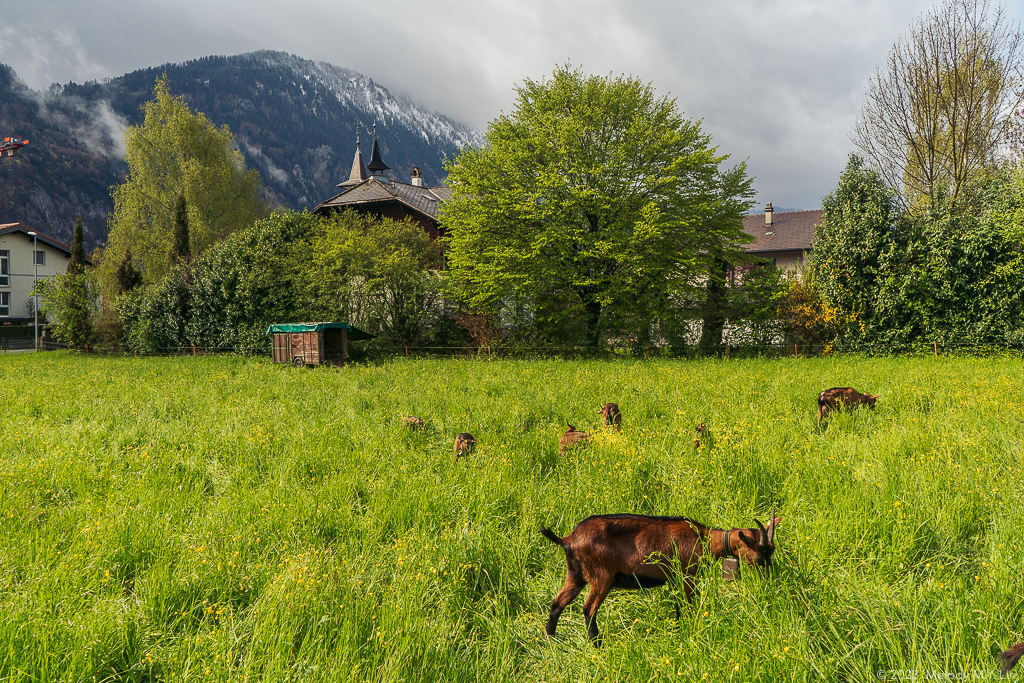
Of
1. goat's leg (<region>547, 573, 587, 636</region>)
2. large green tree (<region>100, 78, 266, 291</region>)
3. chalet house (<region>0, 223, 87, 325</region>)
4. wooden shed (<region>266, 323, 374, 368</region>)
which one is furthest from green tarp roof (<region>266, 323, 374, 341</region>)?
chalet house (<region>0, 223, 87, 325</region>)

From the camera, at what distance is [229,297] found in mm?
23906

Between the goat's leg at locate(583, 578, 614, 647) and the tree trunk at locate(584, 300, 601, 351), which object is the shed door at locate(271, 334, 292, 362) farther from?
the goat's leg at locate(583, 578, 614, 647)

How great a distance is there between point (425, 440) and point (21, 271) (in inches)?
2798

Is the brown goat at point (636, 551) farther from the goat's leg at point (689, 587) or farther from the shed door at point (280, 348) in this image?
the shed door at point (280, 348)

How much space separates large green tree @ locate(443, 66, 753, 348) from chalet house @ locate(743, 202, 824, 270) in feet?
53.3

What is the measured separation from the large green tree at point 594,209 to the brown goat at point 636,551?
53.4 ft

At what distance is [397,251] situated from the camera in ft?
68.6

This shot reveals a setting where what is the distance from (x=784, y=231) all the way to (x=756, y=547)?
42.4m

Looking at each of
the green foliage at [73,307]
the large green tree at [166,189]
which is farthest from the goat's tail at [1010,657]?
the large green tree at [166,189]

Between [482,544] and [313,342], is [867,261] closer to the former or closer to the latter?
[313,342]

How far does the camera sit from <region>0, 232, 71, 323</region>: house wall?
53375mm

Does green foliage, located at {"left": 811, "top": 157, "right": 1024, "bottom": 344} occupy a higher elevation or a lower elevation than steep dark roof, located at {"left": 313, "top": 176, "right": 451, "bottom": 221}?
lower

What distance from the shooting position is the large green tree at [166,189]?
1419 inches

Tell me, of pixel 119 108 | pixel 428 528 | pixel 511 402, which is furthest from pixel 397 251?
pixel 119 108
